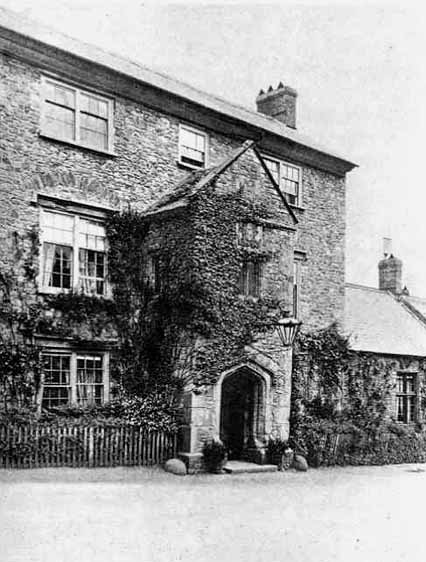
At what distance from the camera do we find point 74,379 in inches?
690

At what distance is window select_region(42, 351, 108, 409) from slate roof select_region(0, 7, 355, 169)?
7.58 m

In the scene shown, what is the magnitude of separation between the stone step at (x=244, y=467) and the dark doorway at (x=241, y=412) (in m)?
0.70

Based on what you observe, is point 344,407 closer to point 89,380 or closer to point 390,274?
point 89,380

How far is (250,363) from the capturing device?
1850cm

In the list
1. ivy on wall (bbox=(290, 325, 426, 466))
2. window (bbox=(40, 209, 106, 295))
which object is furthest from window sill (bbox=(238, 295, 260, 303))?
window (bbox=(40, 209, 106, 295))

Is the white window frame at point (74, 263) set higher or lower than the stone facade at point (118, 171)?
lower

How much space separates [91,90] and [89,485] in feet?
33.9

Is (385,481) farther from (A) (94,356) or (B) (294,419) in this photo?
(A) (94,356)

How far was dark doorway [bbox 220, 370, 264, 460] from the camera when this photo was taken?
18.9m

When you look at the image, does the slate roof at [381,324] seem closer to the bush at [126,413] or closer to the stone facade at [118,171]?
the stone facade at [118,171]

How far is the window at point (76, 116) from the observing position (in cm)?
1762

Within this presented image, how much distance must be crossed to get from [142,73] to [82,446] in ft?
36.6

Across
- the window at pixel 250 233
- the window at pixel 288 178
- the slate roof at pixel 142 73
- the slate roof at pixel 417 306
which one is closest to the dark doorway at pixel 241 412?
the window at pixel 250 233

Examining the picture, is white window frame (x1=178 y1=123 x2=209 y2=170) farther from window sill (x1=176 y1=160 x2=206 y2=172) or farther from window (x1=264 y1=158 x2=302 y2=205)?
window (x1=264 y1=158 x2=302 y2=205)
